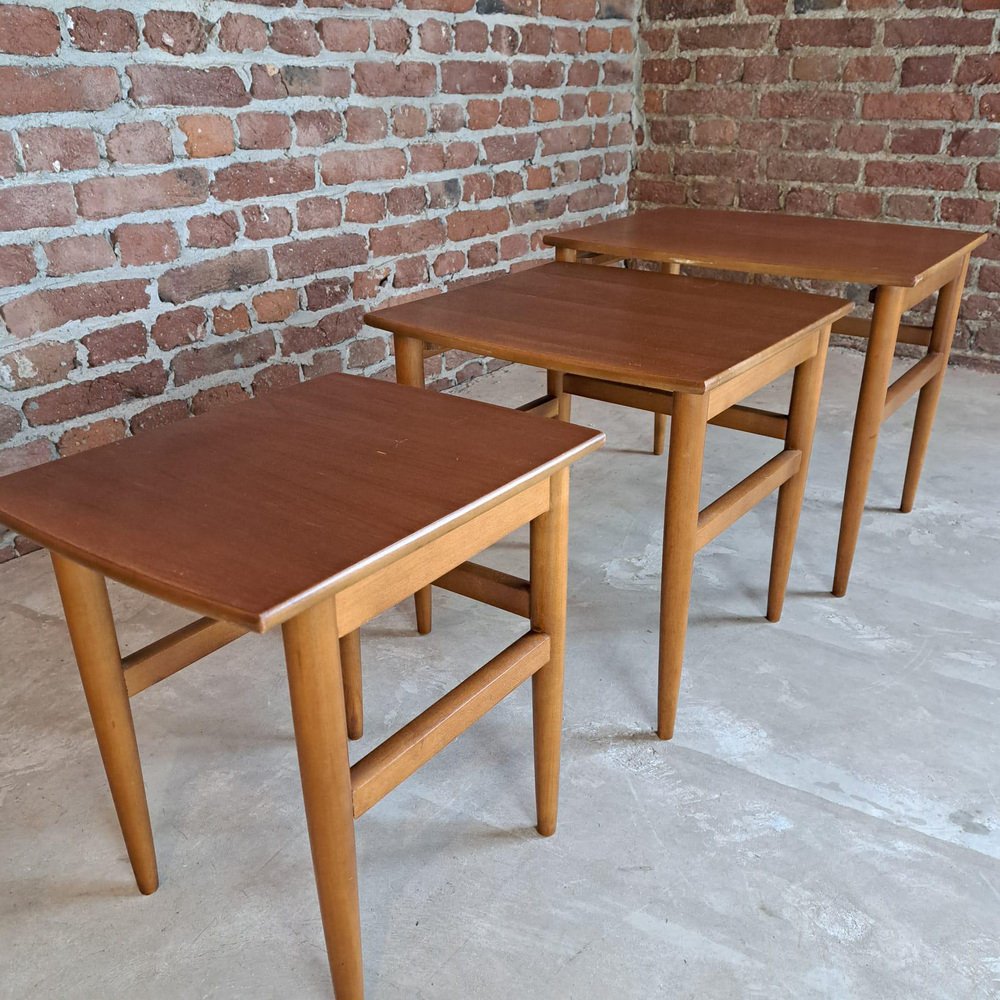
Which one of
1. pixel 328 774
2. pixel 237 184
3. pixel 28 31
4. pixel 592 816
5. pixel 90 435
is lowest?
pixel 592 816

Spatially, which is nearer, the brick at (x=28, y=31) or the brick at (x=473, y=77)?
the brick at (x=28, y=31)

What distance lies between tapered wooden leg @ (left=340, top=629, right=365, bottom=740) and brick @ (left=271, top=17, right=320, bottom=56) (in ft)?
5.28

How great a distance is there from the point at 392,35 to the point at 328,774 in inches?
89.4

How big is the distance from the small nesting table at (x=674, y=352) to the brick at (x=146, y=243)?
32.5 inches

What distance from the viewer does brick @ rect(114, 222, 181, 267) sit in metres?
2.05

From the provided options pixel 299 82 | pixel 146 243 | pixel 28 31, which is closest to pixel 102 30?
pixel 28 31

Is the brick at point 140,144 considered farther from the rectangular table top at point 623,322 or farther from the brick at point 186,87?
the rectangular table top at point 623,322

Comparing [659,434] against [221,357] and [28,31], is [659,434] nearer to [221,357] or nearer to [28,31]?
[221,357]

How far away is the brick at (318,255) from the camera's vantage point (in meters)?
2.43

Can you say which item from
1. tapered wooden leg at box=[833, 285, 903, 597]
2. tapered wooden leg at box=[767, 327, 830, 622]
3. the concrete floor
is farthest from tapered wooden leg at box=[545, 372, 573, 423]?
tapered wooden leg at box=[833, 285, 903, 597]

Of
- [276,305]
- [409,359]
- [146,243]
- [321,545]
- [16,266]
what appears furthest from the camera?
[276,305]

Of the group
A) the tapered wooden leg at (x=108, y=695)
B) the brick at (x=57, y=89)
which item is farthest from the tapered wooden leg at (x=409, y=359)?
the brick at (x=57, y=89)

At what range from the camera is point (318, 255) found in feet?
8.24

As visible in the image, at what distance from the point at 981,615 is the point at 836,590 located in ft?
0.92
